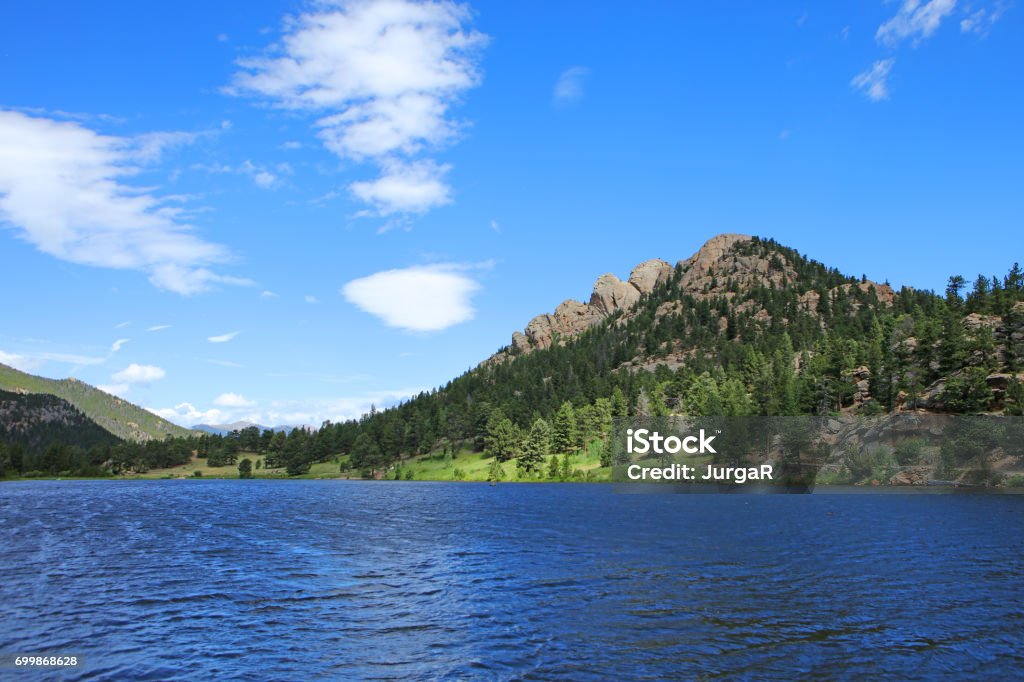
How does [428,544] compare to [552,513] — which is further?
[552,513]

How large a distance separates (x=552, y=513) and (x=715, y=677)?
71.9 metres

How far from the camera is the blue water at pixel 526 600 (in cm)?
2730

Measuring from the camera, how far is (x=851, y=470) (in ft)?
490

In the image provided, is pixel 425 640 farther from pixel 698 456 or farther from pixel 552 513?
pixel 698 456

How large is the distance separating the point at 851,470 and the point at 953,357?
37.4 metres

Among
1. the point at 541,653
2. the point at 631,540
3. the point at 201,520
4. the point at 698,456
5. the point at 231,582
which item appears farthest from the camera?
the point at 698,456

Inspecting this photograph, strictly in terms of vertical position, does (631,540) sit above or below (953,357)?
below

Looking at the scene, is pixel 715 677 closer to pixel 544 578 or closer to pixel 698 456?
pixel 544 578

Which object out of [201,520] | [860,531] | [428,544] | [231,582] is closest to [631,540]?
[428,544]

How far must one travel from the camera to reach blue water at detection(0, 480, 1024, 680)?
27.3 m

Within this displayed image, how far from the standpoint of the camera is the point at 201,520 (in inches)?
3615

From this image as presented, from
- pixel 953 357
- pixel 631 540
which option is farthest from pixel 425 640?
pixel 953 357

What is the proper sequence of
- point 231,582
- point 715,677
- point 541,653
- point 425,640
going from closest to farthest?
point 715,677
point 541,653
point 425,640
point 231,582

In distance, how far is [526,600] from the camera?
38.8 meters
